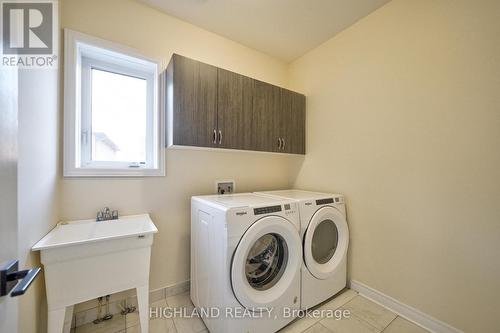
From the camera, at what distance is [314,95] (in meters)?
2.19

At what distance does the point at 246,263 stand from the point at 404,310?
1301 mm

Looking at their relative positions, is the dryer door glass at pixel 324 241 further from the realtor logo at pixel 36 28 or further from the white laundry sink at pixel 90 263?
the realtor logo at pixel 36 28

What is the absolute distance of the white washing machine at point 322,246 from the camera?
147 centimetres

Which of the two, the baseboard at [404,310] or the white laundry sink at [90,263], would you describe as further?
the baseboard at [404,310]

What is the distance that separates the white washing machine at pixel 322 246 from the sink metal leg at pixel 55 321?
4.74 ft

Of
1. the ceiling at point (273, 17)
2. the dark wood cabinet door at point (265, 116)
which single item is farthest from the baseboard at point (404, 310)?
the ceiling at point (273, 17)

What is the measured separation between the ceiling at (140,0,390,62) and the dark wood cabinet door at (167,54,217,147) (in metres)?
0.53

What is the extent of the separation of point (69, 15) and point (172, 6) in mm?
727

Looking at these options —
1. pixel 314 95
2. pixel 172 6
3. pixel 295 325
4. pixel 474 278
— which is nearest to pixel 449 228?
pixel 474 278

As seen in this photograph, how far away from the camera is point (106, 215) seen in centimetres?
143

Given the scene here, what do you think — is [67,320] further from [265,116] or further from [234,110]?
[265,116]

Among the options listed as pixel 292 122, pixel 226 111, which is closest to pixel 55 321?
pixel 226 111

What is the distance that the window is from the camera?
1355mm

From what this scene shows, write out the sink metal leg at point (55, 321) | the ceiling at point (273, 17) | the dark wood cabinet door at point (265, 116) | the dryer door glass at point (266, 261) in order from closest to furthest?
the sink metal leg at point (55, 321), the dryer door glass at point (266, 261), the ceiling at point (273, 17), the dark wood cabinet door at point (265, 116)
